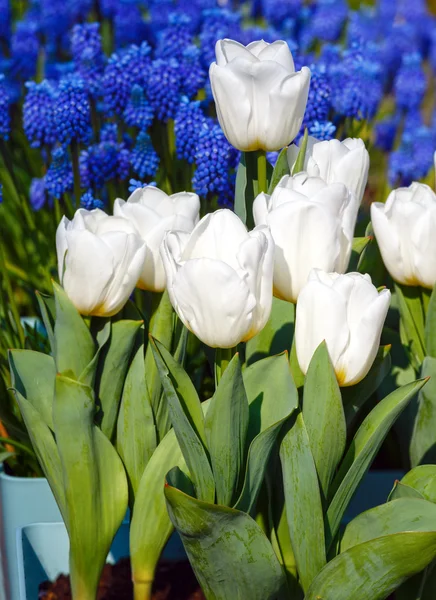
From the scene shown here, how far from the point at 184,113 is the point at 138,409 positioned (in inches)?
21.4

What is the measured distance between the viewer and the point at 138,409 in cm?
94

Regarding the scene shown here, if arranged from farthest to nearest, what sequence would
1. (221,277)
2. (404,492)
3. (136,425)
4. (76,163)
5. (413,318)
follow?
1. (76,163)
2. (413,318)
3. (136,425)
4. (404,492)
5. (221,277)

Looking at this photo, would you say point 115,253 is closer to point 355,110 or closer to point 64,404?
point 64,404

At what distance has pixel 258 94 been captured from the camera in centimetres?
89

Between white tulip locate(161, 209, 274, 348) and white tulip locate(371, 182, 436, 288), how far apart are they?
255 mm

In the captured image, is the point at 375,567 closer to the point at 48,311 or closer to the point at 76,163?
the point at 48,311

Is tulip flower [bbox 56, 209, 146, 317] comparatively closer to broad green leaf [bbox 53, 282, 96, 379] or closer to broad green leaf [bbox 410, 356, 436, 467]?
broad green leaf [bbox 53, 282, 96, 379]

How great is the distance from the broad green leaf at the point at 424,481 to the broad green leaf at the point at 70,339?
1.21 feet

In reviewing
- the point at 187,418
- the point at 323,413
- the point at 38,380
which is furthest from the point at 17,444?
the point at 323,413

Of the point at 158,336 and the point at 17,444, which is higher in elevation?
the point at 158,336

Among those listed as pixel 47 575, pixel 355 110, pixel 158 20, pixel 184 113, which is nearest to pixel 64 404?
pixel 47 575

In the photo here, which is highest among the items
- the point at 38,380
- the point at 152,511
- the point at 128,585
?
the point at 38,380

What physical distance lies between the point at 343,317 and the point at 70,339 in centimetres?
31

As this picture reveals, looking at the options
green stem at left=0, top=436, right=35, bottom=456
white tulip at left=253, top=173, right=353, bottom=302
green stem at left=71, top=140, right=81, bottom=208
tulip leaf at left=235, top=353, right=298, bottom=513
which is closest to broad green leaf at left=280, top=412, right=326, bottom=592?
tulip leaf at left=235, top=353, right=298, bottom=513
